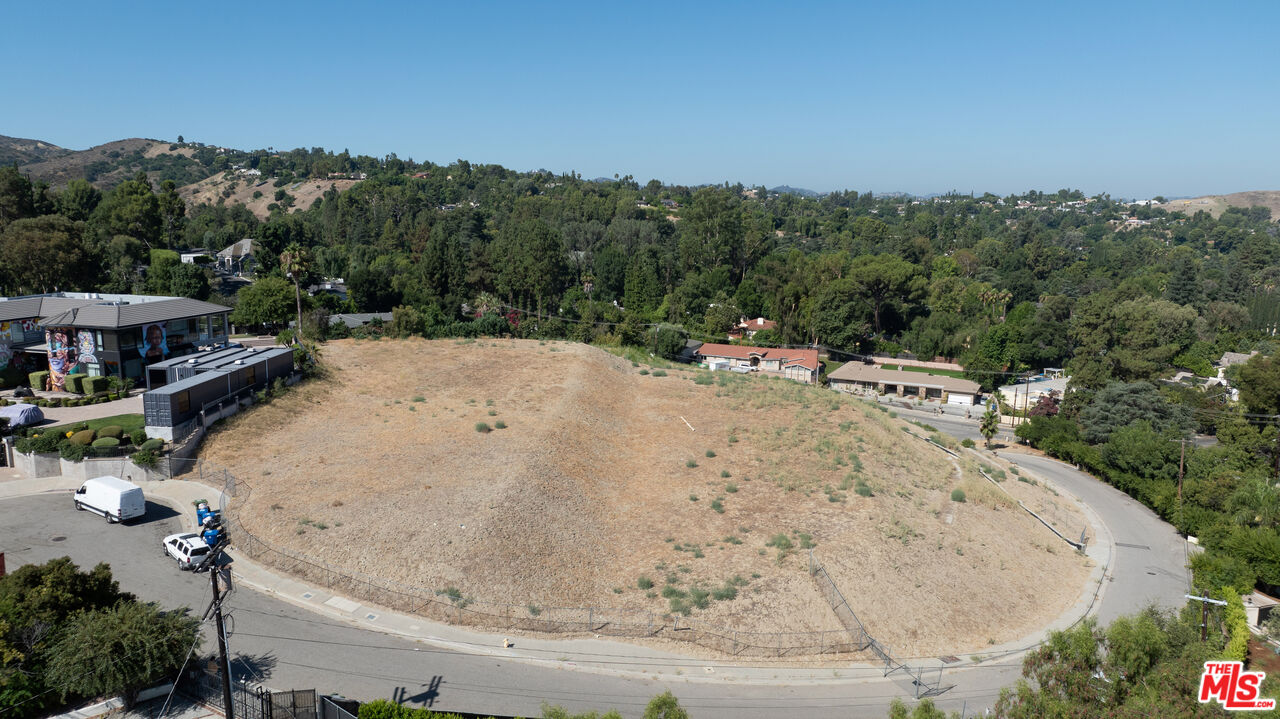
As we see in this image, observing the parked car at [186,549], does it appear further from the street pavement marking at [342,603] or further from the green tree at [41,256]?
the green tree at [41,256]

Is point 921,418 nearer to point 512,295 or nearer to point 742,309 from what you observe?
point 742,309

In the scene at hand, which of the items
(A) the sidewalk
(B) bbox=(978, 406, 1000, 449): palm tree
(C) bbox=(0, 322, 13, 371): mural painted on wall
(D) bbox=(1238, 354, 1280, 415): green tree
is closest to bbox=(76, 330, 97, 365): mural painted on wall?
(C) bbox=(0, 322, 13, 371): mural painted on wall

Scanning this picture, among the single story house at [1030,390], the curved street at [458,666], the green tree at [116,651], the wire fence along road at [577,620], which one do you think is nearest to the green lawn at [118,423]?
the curved street at [458,666]

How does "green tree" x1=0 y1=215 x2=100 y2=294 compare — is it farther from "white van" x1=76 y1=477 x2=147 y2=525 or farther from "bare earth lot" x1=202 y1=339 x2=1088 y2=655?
"white van" x1=76 y1=477 x2=147 y2=525

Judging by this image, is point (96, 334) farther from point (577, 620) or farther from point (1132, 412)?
point (1132, 412)

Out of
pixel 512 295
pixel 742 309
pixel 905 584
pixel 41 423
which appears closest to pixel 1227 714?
pixel 905 584

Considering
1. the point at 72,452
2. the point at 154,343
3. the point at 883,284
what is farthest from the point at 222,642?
the point at 883,284
